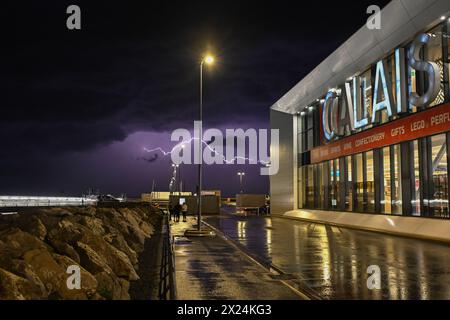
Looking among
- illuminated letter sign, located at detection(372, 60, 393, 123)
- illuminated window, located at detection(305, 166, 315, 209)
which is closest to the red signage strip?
illuminated letter sign, located at detection(372, 60, 393, 123)

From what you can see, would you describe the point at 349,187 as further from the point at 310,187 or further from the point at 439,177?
the point at 439,177

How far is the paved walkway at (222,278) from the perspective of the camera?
9.09 m

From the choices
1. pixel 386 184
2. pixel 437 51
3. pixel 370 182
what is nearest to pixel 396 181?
pixel 386 184

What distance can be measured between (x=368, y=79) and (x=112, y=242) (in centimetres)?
2298

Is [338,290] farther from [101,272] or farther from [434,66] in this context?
[434,66]

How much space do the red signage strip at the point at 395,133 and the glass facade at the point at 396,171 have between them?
1.40 ft

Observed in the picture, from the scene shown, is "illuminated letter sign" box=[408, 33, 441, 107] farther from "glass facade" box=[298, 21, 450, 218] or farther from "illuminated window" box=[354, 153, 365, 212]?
"illuminated window" box=[354, 153, 365, 212]

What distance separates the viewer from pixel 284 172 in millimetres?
47000

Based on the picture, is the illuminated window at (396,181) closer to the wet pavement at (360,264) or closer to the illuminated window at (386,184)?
the illuminated window at (386,184)

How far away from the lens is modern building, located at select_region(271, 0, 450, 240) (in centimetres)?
2228

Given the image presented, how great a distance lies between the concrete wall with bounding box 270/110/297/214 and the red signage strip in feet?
26.8

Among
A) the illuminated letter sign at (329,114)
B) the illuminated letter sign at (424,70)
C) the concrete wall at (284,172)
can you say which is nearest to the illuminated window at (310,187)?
the concrete wall at (284,172)

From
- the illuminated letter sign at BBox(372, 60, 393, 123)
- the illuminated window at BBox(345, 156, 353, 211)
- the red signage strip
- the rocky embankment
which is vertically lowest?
the rocky embankment
